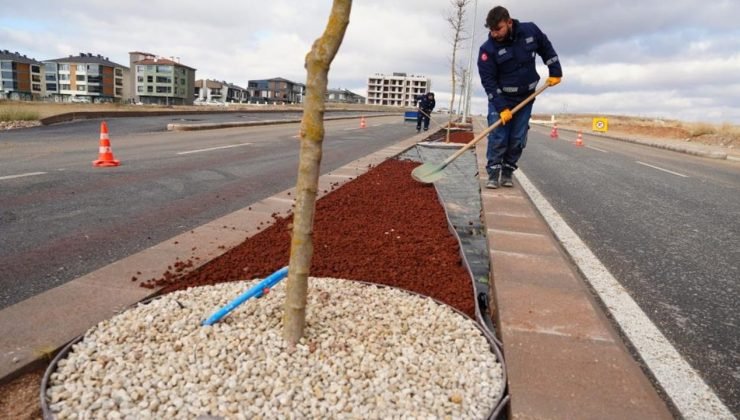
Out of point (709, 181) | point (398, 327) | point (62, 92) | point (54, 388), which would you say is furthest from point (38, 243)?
point (62, 92)

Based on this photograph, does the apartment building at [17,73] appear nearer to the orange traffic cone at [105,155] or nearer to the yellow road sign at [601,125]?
the yellow road sign at [601,125]

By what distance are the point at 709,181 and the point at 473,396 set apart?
30.3ft

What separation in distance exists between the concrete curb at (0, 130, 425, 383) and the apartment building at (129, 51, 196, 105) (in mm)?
98102

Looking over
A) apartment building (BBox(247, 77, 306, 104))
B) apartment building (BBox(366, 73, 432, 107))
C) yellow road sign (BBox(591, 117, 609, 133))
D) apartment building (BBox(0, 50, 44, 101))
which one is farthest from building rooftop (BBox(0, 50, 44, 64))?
yellow road sign (BBox(591, 117, 609, 133))

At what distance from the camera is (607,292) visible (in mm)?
2930

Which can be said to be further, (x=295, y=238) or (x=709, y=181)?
(x=709, y=181)

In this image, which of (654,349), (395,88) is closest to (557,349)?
(654,349)

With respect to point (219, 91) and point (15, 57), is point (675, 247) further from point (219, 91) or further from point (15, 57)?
point (219, 91)

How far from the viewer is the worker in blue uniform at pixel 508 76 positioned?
17.8 ft

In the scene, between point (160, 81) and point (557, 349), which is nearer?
point (557, 349)

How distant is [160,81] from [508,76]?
332ft

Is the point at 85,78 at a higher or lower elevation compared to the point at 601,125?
higher

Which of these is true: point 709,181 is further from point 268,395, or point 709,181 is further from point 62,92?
point 62,92

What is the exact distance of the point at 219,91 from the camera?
411 feet
